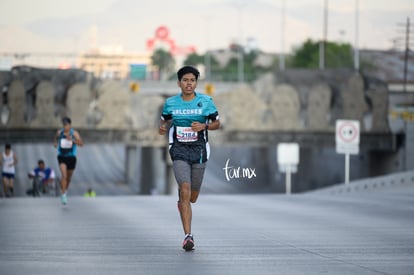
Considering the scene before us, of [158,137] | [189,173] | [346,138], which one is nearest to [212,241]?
[189,173]

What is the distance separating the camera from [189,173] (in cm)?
1295

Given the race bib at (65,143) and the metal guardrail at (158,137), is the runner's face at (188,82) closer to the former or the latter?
the race bib at (65,143)

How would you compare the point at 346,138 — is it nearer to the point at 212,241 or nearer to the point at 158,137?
the point at 212,241

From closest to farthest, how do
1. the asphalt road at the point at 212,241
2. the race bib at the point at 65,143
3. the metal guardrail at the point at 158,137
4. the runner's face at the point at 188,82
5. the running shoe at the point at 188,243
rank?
the asphalt road at the point at 212,241, the running shoe at the point at 188,243, the runner's face at the point at 188,82, the race bib at the point at 65,143, the metal guardrail at the point at 158,137

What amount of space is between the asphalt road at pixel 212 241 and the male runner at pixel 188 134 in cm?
66

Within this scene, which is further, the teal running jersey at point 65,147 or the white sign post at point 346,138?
the white sign post at point 346,138

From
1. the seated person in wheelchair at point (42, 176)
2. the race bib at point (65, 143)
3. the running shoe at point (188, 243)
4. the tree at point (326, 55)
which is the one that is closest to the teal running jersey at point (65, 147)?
the race bib at point (65, 143)

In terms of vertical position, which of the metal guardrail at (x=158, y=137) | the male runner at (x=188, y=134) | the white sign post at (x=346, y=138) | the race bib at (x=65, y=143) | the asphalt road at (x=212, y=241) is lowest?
the metal guardrail at (x=158, y=137)

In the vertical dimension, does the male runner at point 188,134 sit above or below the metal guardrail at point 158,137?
above

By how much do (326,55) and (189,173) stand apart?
149 m

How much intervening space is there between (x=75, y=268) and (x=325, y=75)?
294 ft

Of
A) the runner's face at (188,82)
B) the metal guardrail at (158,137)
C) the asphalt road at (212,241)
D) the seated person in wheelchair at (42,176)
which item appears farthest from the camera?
the metal guardrail at (158,137)

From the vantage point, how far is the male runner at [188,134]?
12.9 m

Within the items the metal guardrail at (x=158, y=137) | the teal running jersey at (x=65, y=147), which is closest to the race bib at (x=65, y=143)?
the teal running jersey at (x=65, y=147)
